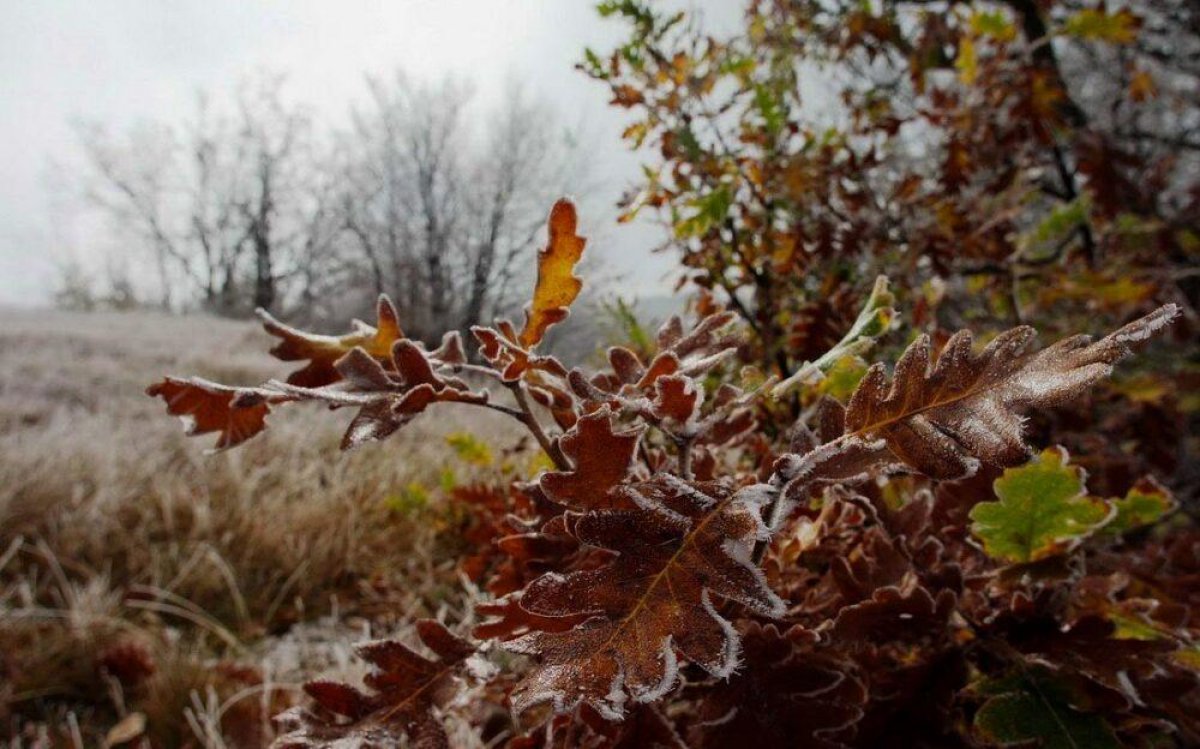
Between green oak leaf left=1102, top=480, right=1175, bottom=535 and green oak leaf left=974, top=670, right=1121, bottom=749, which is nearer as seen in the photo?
green oak leaf left=974, top=670, right=1121, bottom=749

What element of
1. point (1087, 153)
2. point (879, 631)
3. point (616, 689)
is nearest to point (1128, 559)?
point (879, 631)

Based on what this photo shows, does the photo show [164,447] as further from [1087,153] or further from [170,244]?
[170,244]

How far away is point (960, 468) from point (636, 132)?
1.02m

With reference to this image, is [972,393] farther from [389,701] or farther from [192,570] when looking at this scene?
[192,570]

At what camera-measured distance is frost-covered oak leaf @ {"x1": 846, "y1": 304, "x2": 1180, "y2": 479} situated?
0.34m

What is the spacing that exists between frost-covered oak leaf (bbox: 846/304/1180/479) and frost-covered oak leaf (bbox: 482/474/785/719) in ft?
0.26

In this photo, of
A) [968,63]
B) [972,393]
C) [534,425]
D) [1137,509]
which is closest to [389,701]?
[534,425]

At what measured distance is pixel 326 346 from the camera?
1.85ft

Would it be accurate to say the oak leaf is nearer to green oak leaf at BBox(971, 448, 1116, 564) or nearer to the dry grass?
green oak leaf at BBox(971, 448, 1116, 564)

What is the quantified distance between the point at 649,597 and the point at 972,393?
0.64 feet

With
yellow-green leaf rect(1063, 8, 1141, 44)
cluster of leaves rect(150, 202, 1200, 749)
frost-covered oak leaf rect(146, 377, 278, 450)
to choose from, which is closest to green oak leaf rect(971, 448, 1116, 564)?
cluster of leaves rect(150, 202, 1200, 749)

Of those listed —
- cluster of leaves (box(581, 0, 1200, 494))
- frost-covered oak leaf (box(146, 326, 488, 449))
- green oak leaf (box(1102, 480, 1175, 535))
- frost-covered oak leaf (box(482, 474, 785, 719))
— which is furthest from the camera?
cluster of leaves (box(581, 0, 1200, 494))

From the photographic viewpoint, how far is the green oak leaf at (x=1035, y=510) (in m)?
0.55

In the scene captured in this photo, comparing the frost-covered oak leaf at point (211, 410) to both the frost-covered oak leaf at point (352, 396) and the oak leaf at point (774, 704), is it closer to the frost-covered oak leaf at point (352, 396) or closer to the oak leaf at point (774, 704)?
the frost-covered oak leaf at point (352, 396)
